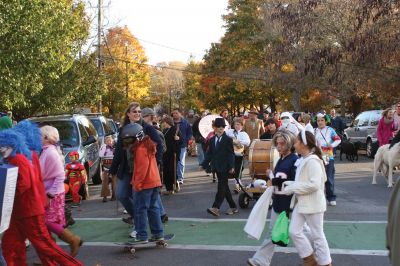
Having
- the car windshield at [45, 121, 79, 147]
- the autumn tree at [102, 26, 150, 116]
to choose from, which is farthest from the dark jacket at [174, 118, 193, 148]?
the autumn tree at [102, 26, 150, 116]

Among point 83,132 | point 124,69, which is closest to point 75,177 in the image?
point 83,132

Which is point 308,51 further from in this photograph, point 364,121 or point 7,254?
point 7,254

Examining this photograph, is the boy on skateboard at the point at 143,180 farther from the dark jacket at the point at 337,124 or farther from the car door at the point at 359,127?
the car door at the point at 359,127

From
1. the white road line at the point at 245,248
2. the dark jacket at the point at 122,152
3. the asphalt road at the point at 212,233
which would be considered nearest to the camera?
the asphalt road at the point at 212,233

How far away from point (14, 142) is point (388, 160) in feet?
32.0

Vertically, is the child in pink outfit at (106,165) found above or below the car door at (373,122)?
below

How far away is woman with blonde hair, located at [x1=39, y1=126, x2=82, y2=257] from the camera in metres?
6.45

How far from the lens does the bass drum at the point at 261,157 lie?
1048cm

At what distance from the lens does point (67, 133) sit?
1312cm

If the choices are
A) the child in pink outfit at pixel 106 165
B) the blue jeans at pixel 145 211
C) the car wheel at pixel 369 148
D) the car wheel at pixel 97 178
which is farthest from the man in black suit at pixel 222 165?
the car wheel at pixel 369 148

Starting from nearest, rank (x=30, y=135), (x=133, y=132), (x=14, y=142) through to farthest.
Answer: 1. (x=14, y=142)
2. (x=30, y=135)
3. (x=133, y=132)

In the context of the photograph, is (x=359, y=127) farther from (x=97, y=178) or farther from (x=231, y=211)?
(x=231, y=211)

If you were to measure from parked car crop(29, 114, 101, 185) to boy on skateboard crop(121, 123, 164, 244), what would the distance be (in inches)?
203

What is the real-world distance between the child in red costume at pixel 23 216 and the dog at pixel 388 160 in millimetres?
9034
